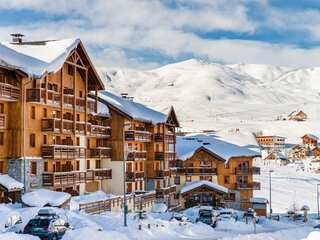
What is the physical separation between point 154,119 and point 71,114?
722 inches

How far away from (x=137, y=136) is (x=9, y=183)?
82.5ft

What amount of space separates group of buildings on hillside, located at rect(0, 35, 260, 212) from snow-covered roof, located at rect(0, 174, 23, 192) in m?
0.10

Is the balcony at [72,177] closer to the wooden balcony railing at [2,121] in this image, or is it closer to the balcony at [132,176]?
the balcony at [132,176]

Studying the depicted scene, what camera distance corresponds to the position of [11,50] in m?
50.3

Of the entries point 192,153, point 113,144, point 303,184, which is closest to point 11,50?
point 113,144

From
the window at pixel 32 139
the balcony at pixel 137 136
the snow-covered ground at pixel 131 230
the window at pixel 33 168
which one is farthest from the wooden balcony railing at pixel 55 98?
the snow-covered ground at pixel 131 230

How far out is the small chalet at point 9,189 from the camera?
44.6 m

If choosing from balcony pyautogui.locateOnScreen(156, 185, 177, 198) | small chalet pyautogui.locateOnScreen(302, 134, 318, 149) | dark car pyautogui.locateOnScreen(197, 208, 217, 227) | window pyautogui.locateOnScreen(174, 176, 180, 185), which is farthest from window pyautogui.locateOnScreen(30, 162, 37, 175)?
small chalet pyautogui.locateOnScreen(302, 134, 318, 149)

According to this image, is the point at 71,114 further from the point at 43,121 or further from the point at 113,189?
the point at 113,189

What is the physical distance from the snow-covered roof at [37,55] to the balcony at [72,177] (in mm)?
8602

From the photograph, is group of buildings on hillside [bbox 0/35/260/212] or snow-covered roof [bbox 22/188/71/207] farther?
group of buildings on hillside [bbox 0/35/260/212]

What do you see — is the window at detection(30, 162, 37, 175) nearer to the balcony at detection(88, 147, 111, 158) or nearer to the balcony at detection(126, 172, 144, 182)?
the balcony at detection(88, 147, 111, 158)

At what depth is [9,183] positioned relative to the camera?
45.0m

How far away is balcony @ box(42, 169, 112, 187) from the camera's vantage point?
5041 centimetres
